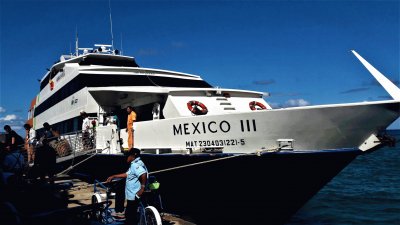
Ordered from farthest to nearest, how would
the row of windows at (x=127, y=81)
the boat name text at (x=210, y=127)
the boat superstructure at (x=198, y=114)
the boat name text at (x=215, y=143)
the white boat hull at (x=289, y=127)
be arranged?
the row of windows at (x=127, y=81), the boat name text at (x=215, y=143), the boat name text at (x=210, y=127), the boat superstructure at (x=198, y=114), the white boat hull at (x=289, y=127)

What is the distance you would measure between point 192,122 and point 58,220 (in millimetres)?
3822

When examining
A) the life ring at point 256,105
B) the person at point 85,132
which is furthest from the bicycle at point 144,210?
the person at point 85,132

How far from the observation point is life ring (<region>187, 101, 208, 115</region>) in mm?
8991

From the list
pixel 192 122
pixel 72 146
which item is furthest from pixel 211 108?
pixel 72 146

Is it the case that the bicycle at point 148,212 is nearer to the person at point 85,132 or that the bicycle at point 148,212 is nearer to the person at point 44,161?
the person at point 44,161

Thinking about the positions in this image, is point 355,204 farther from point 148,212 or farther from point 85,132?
point 148,212

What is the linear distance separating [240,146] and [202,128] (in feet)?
3.25

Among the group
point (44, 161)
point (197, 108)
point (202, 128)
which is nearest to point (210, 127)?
point (202, 128)

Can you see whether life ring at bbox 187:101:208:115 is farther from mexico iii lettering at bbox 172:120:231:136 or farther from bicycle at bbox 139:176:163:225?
bicycle at bbox 139:176:163:225

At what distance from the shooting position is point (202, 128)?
A: 7.93 meters

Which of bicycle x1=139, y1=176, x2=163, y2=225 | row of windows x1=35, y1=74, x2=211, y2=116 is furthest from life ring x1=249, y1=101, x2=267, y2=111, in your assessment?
bicycle x1=139, y1=176, x2=163, y2=225

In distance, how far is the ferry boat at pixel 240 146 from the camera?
657 centimetres

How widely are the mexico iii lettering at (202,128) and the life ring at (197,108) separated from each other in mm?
731

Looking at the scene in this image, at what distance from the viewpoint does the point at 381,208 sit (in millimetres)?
13320
